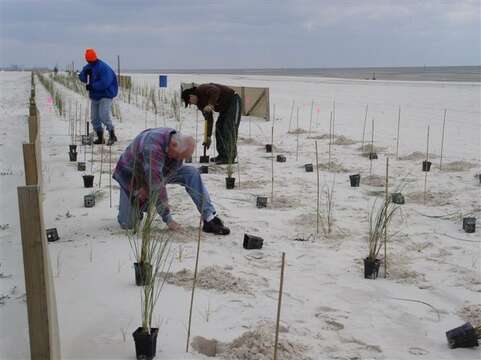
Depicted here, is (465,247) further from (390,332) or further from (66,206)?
(66,206)

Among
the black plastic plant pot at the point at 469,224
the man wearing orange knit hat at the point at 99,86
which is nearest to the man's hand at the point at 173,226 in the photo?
the black plastic plant pot at the point at 469,224

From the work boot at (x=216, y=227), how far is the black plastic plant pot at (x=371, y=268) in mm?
928

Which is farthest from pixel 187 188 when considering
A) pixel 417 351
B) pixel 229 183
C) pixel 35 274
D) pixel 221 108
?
pixel 221 108

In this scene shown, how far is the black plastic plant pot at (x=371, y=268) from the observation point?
8.25 feet

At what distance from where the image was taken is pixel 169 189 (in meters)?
4.25

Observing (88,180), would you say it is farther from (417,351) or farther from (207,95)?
(417,351)

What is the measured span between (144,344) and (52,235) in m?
1.43

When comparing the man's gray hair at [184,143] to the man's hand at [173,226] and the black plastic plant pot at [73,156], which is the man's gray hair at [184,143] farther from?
the black plastic plant pot at [73,156]

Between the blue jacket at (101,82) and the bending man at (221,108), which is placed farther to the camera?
the blue jacket at (101,82)

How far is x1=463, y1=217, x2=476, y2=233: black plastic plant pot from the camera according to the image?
3182mm

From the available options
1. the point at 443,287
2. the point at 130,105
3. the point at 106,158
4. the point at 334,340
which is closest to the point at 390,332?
the point at 334,340

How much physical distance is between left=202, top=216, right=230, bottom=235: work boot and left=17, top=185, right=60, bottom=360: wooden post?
1740mm

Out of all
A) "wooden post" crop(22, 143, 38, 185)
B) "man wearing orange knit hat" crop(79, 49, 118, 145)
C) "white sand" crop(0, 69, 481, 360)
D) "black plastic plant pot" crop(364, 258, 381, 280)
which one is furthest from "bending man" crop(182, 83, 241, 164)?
"wooden post" crop(22, 143, 38, 185)

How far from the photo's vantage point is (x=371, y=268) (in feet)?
8.27
